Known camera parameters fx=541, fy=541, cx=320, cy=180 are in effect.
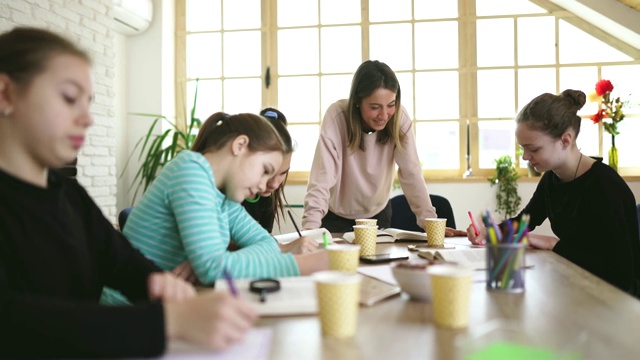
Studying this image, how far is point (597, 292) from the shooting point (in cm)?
112

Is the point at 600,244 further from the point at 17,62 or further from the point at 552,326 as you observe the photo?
the point at 17,62

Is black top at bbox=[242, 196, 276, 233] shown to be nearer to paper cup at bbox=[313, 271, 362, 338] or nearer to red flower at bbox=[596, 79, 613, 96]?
paper cup at bbox=[313, 271, 362, 338]

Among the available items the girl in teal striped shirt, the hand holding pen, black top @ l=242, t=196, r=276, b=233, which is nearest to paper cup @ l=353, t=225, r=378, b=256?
the girl in teal striped shirt

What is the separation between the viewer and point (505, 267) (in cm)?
111

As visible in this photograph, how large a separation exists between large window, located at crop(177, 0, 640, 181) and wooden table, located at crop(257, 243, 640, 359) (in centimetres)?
355

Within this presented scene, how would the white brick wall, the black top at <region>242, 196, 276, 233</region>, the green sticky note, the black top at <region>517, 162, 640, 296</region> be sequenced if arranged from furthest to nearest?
the white brick wall < the black top at <region>242, 196, 276, 233</region> < the black top at <region>517, 162, 640, 296</region> < the green sticky note

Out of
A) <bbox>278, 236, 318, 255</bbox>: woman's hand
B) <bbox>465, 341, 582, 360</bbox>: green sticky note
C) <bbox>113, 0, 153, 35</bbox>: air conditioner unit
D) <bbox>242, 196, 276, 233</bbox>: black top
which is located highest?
<bbox>113, 0, 153, 35</bbox>: air conditioner unit

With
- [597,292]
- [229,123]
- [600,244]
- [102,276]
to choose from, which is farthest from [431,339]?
[600,244]

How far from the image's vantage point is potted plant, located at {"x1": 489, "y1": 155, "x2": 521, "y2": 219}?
4.26 meters

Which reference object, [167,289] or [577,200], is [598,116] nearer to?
[577,200]

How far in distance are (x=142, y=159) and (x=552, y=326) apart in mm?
4273

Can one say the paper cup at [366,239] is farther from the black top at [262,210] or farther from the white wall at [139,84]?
the white wall at [139,84]

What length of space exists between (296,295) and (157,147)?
351 cm

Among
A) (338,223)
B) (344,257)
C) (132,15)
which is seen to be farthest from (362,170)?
(132,15)
